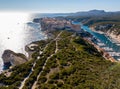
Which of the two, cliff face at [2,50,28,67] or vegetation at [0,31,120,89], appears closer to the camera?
vegetation at [0,31,120,89]

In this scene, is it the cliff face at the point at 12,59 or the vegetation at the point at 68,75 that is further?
the cliff face at the point at 12,59

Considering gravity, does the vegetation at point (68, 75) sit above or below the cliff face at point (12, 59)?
above

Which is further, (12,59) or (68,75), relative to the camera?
(12,59)

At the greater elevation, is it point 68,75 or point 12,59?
point 68,75

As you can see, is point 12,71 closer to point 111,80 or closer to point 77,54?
point 77,54

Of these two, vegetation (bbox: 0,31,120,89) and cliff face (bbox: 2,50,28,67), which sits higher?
vegetation (bbox: 0,31,120,89)

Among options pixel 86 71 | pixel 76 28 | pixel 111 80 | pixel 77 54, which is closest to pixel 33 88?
pixel 86 71

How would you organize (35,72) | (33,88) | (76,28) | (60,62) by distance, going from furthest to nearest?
1. (76,28)
2. (60,62)
3. (35,72)
4. (33,88)

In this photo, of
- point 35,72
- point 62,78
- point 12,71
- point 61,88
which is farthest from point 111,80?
point 12,71

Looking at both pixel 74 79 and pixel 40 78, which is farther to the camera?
pixel 40 78

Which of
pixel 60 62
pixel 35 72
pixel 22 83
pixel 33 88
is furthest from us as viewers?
pixel 60 62

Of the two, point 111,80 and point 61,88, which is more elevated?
point 111,80
